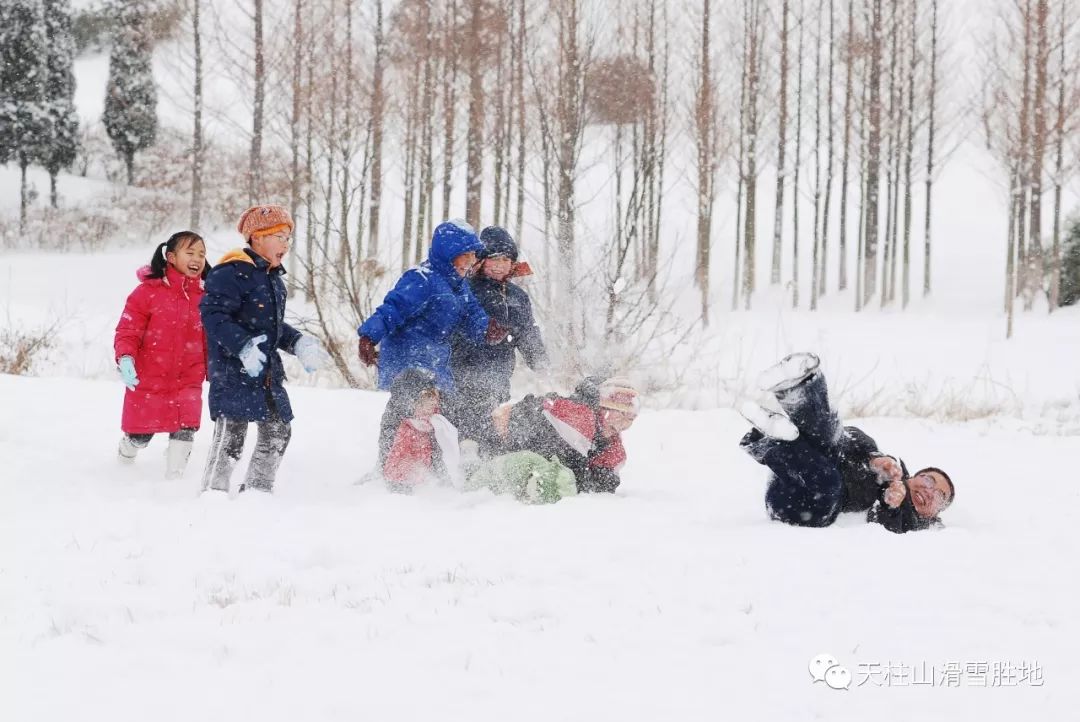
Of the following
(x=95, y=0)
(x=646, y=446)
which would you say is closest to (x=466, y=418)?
(x=646, y=446)

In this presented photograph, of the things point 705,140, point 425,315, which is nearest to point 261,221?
point 425,315

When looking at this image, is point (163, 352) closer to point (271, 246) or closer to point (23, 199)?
point (271, 246)

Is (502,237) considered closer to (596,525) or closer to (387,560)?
(596,525)

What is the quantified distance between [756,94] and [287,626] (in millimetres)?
21163

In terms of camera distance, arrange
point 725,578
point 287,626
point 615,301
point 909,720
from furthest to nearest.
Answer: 1. point 615,301
2. point 725,578
3. point 287,626
4. point 909,720

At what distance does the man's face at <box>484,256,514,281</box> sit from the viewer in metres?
5.12

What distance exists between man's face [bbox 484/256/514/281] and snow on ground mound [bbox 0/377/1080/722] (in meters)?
1.43

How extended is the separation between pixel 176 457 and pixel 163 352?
62cm

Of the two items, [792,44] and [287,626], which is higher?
[792,44]

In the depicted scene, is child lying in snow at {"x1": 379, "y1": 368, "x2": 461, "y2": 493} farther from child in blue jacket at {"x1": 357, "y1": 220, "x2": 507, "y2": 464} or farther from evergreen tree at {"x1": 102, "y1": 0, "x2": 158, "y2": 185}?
evergreen tree at {"x1": 102, "y1": 0, "x2": 158, "y2": 185}

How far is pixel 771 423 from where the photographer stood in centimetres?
368

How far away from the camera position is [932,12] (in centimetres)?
2120

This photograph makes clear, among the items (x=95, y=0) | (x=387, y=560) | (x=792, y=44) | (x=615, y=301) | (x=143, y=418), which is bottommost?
(x=387, y=560)

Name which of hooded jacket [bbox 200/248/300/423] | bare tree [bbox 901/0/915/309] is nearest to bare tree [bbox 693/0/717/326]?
bare tree [bbox 901/0/915/309]
